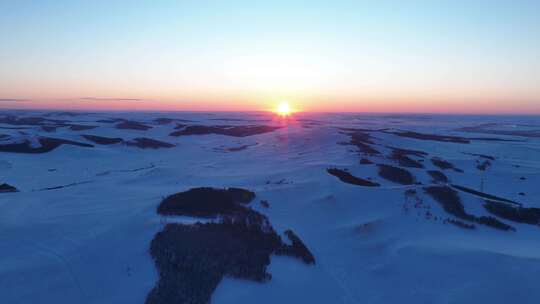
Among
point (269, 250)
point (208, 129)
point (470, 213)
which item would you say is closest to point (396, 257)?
point (269, 250)

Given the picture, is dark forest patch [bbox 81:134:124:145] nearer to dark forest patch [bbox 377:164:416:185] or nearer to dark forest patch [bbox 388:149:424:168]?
dark forest patch [bbox 388:149:424:168]

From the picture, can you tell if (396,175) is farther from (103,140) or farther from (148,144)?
(103,140)

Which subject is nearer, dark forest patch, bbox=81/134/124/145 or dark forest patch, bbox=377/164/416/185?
dark forest patch, bbox=377/164/416/185

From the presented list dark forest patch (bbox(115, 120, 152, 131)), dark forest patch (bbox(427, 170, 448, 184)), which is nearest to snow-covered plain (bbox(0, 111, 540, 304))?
dark forest patch (bbox(427, 170, 448, 184))

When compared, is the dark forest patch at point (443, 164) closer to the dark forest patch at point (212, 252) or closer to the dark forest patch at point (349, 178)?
the dark forest patch at point (349, 178)

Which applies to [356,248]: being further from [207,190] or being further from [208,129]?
[208,129]

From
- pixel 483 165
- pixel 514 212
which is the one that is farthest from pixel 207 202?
pixel 483 165
